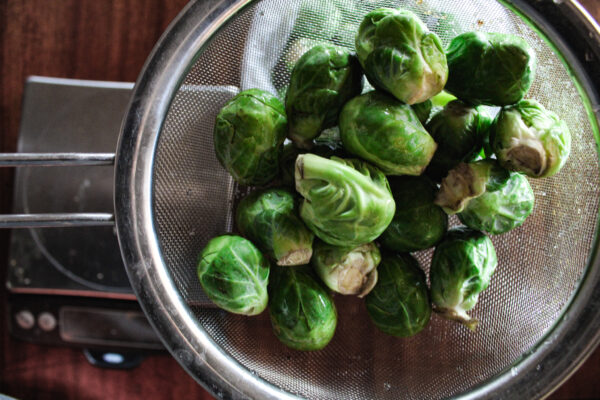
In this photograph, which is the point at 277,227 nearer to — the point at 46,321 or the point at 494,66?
the point at 494,66

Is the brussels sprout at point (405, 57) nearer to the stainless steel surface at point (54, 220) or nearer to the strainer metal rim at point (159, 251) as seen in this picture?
the strainer metal rim at point (159, 251)

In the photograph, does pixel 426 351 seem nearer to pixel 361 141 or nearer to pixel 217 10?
pixel 361 141

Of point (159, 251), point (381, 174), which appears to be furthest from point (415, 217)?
point (159, 251)

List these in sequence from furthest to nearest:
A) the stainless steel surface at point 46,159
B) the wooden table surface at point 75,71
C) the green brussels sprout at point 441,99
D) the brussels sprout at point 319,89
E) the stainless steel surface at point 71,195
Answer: the wooden table surface at point 75,71 → the stainless steel surface at point 71,195 → the green brussels sprout at point 441,99 → the brussels sprout at point 319,89 → the stainless steel surface at point 46,159

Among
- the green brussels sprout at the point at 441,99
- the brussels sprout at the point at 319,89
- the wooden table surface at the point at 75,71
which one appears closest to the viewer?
the brussels sprout at the point at 319,89

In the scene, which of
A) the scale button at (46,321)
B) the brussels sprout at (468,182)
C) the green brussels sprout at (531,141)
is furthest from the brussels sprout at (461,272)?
the scale button at (46,321)

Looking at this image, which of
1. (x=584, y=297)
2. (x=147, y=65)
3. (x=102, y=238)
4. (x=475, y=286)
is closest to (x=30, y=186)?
(x=102, y=238)

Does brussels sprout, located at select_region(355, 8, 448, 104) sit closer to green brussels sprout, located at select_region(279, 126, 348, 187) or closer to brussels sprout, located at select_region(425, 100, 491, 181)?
brussels sprout, located at select_region(425, 100, 491, 181)
